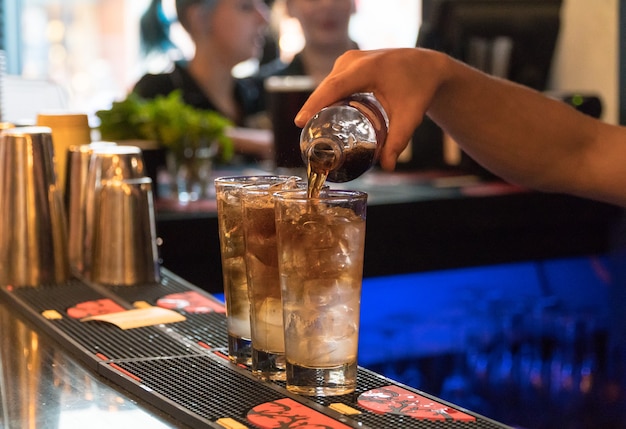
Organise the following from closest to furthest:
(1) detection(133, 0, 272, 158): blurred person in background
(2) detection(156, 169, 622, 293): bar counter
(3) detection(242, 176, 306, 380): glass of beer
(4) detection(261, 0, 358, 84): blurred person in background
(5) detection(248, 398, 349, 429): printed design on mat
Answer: (5) detection(248, 398, 349, 429): printed design on mat < (3) detection(242, 176, 306, 380): glass of beer < (2) detection(156, 169, 622, 293): bar counter < (1) detection(133, 0, 272, 158): blurred person in background < (4) detection(261, 0, 358, 84): blurred person in background

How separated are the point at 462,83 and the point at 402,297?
1.60 meters

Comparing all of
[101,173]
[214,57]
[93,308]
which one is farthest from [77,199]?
[214,57]

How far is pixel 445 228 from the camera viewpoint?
9.12 ft

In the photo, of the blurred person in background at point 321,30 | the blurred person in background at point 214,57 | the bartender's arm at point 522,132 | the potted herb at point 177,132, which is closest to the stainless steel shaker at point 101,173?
the bartender's arm at point 522,132

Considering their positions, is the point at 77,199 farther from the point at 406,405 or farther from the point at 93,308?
the point at 406,405

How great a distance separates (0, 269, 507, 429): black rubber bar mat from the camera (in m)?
0.89

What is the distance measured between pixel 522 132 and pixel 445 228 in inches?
47.5

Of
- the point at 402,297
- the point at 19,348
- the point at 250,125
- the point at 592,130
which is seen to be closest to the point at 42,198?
the point at 19,348

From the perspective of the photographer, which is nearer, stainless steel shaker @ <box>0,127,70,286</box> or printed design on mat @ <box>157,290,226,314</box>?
printed design on mat @ <box>157,290,226,314</box>

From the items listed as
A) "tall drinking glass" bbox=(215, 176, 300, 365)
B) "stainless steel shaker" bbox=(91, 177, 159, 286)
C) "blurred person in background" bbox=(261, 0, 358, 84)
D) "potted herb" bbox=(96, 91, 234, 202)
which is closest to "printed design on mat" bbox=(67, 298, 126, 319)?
"stainless steel shaker" bbox=(91, 177, 159, 286)

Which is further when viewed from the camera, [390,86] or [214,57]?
[214,57]

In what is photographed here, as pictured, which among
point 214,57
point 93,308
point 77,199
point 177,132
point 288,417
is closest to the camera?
point 288,417

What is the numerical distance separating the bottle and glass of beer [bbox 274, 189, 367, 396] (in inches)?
1.1

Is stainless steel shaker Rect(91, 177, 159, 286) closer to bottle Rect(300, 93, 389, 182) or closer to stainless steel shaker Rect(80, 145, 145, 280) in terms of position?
stainless steel shaker Rect(80, 145, 145, 280)
